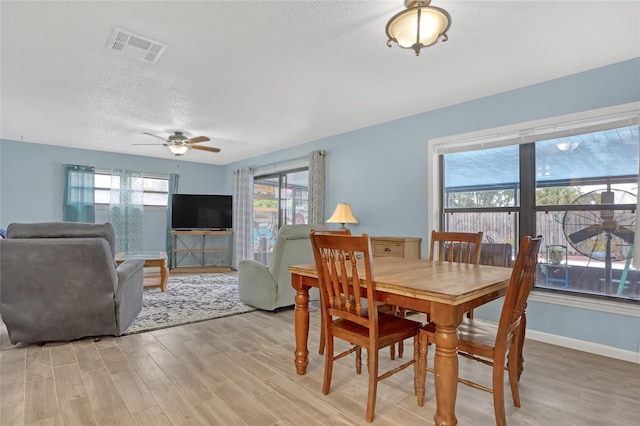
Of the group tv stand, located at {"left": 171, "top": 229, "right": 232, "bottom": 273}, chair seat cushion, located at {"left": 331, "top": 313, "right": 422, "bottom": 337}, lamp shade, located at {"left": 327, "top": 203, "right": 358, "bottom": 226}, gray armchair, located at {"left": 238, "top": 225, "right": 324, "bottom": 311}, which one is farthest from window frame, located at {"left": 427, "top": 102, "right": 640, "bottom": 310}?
tv stand, located at {"left": 171, "top": 229, "right": 232, "bottom": 273}

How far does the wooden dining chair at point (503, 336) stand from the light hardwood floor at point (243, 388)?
21 centimetres

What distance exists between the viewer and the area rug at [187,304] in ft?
11.4

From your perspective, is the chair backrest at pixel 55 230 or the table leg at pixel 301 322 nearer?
the table leg at pixel 301 322

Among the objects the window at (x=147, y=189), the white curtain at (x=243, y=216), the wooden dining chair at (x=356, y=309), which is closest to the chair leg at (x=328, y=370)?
the wooden dining chair at (x=356, y=309)

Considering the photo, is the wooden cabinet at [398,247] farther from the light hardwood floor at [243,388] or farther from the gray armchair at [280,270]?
the light hardwood floor at [243,388]

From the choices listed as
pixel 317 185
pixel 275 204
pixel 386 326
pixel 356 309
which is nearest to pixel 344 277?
pixel 356 309

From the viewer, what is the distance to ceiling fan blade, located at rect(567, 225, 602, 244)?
2.95m

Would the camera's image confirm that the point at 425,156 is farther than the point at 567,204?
Yes

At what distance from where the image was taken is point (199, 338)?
9.78 feet

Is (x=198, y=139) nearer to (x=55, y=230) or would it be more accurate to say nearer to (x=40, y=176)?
(x=55, y=230)

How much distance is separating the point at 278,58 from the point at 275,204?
13.9ft

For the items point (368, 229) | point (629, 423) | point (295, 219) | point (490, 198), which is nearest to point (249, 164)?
point (295, 219)

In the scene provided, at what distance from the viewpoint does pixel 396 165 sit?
4328 millimetres

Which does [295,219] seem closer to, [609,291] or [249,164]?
[249,164]
